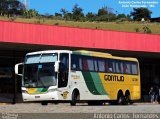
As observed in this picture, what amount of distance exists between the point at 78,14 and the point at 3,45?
6923 centimetres

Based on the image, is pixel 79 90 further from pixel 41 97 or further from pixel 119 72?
pixel 119 72

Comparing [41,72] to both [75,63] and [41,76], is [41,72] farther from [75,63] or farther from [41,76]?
[75,63]

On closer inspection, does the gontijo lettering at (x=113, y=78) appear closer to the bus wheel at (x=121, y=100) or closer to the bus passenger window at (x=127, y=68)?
the bus passenger window at (x=127, y=68)

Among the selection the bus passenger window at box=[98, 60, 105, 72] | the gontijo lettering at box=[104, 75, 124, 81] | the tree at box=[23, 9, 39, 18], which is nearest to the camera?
the bus passenger window at box=[98, 60, 105, 72]

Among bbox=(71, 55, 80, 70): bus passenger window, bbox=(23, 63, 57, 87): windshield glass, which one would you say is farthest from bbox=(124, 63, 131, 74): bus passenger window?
bbox=(23, 63, 57, 87): windshield glass

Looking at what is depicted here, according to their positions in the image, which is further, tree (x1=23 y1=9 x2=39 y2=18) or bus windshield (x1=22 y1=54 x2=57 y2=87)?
tree (x1=23 y1=9 x2=39 y2=18)

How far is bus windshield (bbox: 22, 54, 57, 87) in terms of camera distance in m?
26.5

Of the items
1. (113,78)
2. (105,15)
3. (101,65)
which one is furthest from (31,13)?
(101,65)

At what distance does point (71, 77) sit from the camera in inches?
1070

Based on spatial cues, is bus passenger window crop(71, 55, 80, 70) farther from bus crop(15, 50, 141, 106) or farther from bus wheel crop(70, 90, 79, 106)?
bus wheel crop(70, 90, 79, 106)

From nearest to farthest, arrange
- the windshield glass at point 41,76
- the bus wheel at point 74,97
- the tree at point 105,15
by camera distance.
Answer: the windshield glass at point 41,76
the bus wheel at point 74,97
the tree at point 105,15

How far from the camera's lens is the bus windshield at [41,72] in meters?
26.5

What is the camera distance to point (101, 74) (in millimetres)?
30047

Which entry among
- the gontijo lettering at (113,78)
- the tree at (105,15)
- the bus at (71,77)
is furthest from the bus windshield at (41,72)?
the tree at (105,15)
